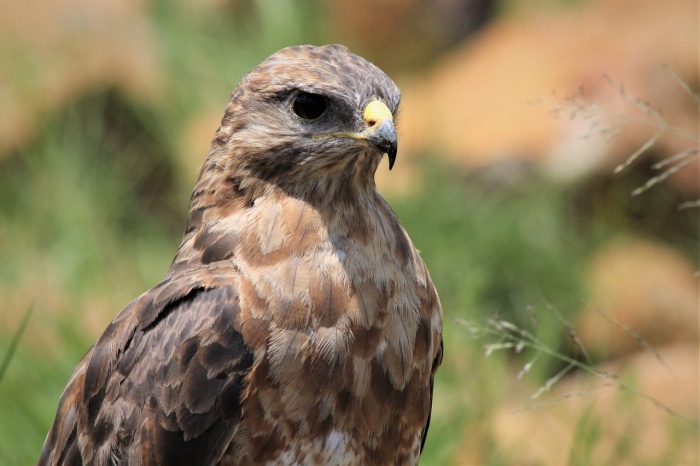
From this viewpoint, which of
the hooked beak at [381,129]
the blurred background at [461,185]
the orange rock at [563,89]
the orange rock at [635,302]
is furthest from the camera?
the orange rock at [563,89]

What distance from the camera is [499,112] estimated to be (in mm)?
8273

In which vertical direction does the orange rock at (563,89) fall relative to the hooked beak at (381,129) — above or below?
below

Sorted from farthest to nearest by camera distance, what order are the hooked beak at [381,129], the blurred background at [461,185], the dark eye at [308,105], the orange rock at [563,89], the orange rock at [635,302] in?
1. the orange rock at [563,89]
2. the orange rock at [635,302]
3. the blurred background at [461,185]
4. the dark eye at [308,105]
5. the hooked beak at [381,129]

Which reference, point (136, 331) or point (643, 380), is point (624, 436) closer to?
point (643, 380)

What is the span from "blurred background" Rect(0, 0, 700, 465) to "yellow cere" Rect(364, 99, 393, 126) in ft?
6.09

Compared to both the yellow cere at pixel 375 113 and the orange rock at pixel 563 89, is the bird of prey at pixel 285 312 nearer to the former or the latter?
the yellow cere at pixel 375 113

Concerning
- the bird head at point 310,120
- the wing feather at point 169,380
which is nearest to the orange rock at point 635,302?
the bird head at point 310,120

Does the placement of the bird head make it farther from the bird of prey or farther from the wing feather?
the wing feather

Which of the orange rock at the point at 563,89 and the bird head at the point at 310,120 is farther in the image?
the orange rock at the point at 563,89

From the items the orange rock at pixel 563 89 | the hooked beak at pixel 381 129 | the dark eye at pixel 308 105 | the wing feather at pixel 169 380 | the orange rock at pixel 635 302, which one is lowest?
the orange rock at pixel 635 302

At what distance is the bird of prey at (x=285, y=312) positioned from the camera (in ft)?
Result: 10.5

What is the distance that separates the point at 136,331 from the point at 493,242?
3904 mm

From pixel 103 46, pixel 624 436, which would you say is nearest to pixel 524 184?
pixel 624 436

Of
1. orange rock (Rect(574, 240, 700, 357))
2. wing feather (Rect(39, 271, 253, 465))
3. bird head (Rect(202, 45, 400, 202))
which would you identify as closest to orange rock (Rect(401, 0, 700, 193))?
orange rock (Rect(574, 240, 700, 357))
